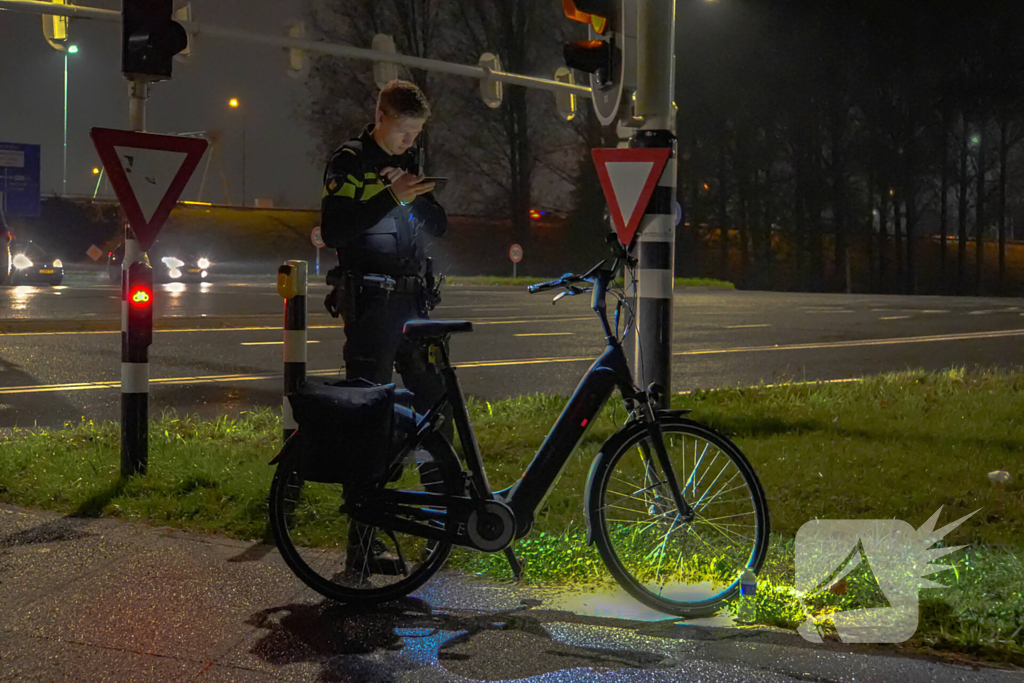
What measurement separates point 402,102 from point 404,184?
0.33 metres

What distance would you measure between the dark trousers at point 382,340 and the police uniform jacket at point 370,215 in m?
0.12

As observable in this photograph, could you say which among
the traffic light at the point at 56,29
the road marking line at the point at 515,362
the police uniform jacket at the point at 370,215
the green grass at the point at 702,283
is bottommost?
the road marking line at the point at 515,362

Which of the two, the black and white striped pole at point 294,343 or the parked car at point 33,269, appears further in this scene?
the parked car at point 33,269

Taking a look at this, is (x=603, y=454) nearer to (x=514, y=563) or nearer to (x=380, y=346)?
(x=514, y=563)

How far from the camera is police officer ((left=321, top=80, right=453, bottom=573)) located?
168 inches

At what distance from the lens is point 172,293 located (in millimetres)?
29125

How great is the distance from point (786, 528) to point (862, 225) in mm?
56456

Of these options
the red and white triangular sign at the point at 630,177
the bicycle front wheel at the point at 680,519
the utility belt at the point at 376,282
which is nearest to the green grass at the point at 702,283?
the red and white triangular sign at the point at 630,177

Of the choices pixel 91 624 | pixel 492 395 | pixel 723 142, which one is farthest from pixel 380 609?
pixel 723 142

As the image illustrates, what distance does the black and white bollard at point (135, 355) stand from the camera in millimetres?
5832

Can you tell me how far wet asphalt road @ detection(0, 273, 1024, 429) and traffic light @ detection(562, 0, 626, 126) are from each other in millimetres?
4784

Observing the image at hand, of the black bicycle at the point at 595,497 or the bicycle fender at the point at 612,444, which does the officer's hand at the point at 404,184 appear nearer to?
the black bicycle at the point at 595,497

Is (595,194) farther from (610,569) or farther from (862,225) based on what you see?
(610,569)

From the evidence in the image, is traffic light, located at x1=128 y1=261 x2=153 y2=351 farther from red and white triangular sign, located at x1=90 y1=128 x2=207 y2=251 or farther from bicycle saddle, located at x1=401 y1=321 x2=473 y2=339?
bicycle saddle, located at x1=401 y1=321 x2=473 y2=339
